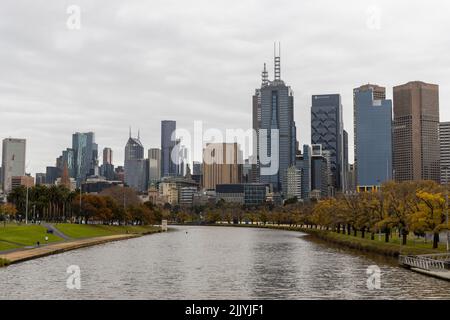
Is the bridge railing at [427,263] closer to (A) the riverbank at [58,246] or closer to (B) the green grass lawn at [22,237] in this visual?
(A) the riverbank at [58,246]

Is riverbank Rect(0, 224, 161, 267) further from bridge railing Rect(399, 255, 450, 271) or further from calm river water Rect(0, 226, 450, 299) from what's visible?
bridge railing Rect(399, 255, 450, 271)

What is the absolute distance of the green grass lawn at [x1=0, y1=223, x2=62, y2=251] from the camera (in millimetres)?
92812

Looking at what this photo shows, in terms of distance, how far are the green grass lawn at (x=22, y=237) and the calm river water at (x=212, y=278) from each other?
992cm

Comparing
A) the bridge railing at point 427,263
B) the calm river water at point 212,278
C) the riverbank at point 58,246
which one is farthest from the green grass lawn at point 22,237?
the bridge railing at point 427,263

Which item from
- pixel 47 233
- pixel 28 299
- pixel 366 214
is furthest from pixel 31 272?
pixel 366 214

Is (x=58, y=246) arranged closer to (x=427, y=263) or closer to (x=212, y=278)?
(x=212, y=278)

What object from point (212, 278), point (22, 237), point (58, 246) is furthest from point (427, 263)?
point (22, 237)

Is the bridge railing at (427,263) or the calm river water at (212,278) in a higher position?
the bridge railing at (427,263)

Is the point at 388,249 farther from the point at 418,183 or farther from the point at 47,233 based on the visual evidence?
the point at 47,233

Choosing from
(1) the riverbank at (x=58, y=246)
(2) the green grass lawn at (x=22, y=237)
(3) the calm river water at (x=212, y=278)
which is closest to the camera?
(3) the calm river water at (x=212, y=278)

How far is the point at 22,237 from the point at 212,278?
56284 millimetres

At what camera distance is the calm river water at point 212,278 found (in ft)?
169

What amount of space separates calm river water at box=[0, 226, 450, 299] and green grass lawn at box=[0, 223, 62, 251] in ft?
32.6
